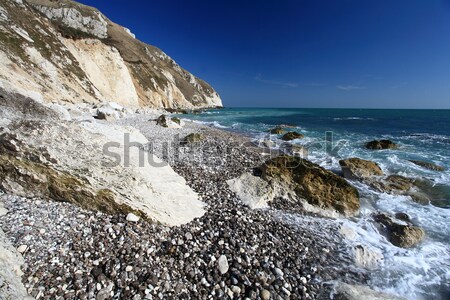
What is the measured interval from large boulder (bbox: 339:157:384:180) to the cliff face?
20.7 meters

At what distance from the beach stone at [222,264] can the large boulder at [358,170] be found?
1178 centimetres

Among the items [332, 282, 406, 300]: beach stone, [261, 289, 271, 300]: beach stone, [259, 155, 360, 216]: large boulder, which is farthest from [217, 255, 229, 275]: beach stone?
[259, 155, 360, 216]: large boulder

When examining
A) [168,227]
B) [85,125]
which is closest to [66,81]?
[85,125]

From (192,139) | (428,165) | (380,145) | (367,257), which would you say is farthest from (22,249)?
(380,145)

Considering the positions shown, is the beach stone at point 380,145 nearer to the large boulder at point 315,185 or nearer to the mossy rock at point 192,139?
the large boulder at point 315,185

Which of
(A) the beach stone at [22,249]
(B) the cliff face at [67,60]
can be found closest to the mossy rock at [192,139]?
(B) the cliff face at [67,60]

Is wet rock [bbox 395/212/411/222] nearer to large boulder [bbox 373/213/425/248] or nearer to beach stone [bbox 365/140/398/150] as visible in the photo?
large boulder [bbox 373/213/425/248]

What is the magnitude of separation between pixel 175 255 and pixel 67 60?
5000cm

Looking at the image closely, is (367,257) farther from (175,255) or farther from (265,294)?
(175,255)

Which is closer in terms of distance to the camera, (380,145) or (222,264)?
(222,264)

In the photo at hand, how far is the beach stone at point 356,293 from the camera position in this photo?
541cm

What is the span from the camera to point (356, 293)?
551 cm

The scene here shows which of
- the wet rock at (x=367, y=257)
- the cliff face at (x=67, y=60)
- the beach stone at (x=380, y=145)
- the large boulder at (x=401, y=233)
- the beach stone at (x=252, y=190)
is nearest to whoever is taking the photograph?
the wet rock at (x=367, y=257)

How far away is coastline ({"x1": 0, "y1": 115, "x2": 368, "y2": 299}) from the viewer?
4730 mm
